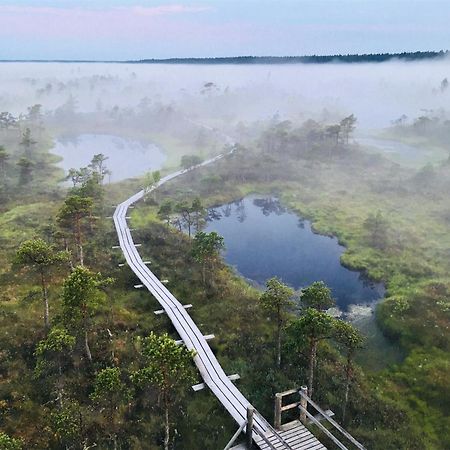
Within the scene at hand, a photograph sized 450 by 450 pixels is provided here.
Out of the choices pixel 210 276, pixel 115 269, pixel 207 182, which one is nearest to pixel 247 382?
pixel 210 276

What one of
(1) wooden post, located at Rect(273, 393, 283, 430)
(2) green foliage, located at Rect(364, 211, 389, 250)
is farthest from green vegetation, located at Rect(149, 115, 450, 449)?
(1) wooden post, located at Rect(273, 393, 283, 430)

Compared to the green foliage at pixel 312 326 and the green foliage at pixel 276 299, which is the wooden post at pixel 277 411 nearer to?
the green foliage at pixel 312 326

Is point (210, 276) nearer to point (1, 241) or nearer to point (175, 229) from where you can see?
point (175, 229)

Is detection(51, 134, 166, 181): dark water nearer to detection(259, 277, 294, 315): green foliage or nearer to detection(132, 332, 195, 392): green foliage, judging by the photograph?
detection(259, 277, 294, 315): green foliage

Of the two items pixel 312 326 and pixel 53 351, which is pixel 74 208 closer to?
pixel 53 351

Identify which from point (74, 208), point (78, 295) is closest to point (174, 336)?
point (78, 295)

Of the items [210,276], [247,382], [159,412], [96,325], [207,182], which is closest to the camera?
[159,412]
